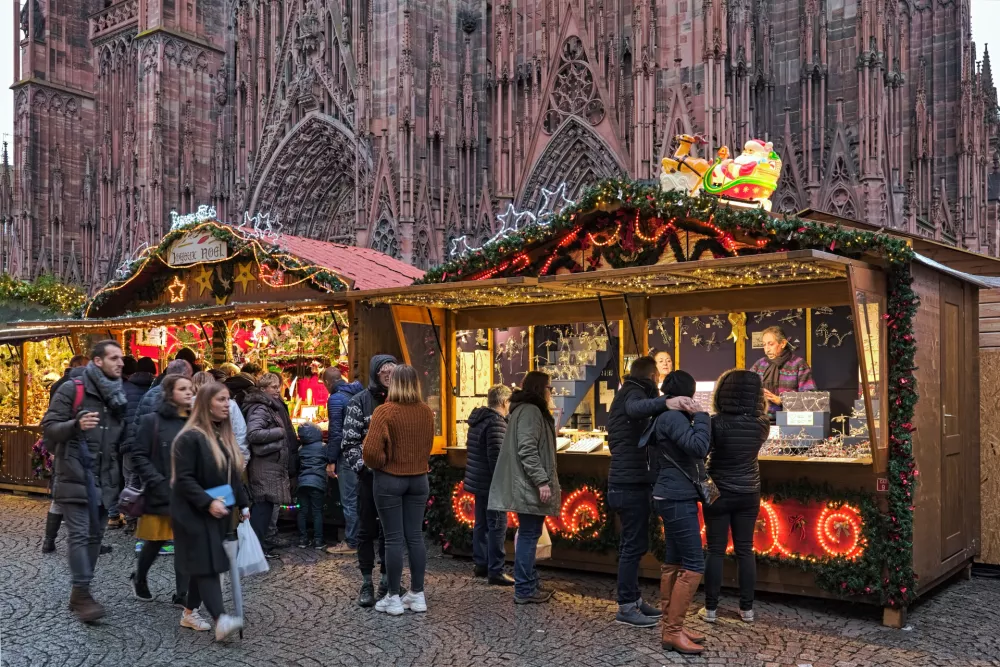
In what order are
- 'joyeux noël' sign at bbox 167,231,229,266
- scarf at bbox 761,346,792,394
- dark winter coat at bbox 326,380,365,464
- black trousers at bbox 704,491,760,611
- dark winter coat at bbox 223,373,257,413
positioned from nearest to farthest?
black trousers at bbox 704,491,760,611 → scarf at bbox 761,346,792,394 → dark winter coat at bbox 223,373,257,413 → dark winter coat at bbox 326,380,365,464 → 'joyeux noël' sign at bbox 167,231,229,266

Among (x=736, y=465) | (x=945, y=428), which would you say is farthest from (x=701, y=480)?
(x=945, y=428)

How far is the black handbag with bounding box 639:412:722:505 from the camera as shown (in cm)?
571

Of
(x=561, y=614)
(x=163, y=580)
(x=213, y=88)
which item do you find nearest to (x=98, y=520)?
(x=163, y=580)

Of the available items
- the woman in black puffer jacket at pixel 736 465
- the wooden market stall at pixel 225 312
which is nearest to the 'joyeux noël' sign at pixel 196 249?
the wooden market stall at pixel 225 312

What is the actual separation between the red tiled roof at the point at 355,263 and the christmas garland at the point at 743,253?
197 cm

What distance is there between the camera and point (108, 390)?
6.59 metres

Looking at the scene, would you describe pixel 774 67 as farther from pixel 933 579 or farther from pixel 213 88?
pixel 213 88

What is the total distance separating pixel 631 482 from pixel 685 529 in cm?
65

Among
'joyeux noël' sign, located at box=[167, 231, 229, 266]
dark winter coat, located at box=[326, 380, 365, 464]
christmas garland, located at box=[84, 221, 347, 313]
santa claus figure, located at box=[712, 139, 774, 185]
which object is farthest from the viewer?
'joyeux noël' sign, located at box=[167, 231, 229, 266]

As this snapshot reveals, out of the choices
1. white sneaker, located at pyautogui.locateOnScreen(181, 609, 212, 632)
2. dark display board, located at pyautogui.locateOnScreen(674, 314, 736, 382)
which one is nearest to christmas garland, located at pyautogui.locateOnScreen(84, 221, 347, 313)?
dark display board, located at pyautogui.locateOnScreen(674, 314, 736, 382)

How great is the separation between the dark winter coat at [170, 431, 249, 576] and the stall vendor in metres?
4.27

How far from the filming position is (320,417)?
1116 centimetres

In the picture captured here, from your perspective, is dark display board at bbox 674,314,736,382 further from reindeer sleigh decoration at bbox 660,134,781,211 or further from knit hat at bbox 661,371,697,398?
knit hat at bbox 661,371,697,398

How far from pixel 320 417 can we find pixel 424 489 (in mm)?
5029
